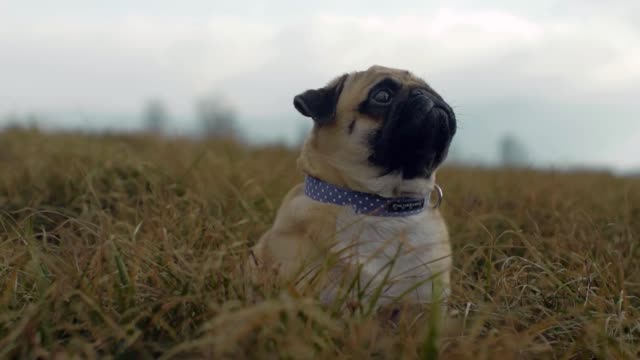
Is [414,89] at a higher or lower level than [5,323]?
higher

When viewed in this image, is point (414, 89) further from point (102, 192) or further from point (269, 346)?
point (102, 192)

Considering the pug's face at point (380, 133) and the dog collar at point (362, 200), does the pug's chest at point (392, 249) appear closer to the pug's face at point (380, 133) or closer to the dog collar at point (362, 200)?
the dog collar at point (362, 200)

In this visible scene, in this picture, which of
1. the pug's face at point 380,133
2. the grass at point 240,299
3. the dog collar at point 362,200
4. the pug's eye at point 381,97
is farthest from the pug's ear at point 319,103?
the grass at point 240,299

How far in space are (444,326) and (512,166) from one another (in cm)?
737

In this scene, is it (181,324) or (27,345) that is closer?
(27,345)

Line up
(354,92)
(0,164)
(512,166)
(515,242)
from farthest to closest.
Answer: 1. (512,166)
2. (0,164)
3. (515,242)
4. (354,92)

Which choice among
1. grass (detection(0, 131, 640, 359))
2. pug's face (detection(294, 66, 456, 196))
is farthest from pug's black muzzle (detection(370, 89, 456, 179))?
grass (detection(0, 131, 640, 359))

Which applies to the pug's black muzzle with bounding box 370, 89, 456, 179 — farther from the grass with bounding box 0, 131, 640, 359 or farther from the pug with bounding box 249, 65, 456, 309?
the grass with bounding box 0, 131, 640, 359

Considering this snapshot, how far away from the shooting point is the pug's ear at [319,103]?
3414 mm

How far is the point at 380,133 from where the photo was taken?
11.0 ft

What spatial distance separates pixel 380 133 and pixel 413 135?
17cm

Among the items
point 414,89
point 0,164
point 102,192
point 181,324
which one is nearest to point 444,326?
point 181,324

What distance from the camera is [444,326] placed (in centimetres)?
261

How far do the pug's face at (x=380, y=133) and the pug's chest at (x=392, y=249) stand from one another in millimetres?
210
